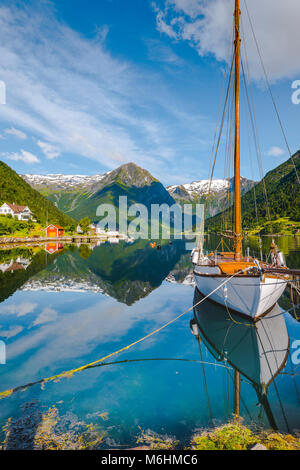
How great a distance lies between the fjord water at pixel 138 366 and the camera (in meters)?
9.00

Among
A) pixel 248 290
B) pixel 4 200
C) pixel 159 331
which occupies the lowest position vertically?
pixel 159 331

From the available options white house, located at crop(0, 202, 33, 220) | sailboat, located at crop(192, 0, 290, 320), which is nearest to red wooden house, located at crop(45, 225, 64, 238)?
white house, located at crop(0, 202, 33, 220)

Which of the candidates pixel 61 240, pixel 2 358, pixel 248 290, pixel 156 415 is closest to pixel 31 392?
pixel 2 358

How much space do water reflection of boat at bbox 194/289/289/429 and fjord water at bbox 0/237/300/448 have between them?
2.8 inches

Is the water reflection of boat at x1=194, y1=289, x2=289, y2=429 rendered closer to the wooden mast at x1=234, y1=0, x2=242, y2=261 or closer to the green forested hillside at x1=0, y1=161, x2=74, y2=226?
the wooden mast at x1=234, y1=0, x2=242, y2=261

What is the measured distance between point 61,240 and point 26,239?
18660mm

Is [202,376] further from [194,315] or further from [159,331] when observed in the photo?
[194,315]

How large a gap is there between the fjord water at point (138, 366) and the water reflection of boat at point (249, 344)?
70 mm

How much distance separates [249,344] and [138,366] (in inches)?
273

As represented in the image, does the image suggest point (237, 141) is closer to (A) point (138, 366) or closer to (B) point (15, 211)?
(A) point (138, 366)

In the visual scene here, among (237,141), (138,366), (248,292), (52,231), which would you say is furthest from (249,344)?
(52,231)

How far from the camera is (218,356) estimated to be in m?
13.8

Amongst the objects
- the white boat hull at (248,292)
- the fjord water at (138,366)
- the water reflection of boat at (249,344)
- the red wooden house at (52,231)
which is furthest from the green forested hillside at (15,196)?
the water reflection of boat at (249,344)

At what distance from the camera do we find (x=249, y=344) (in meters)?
14.9
